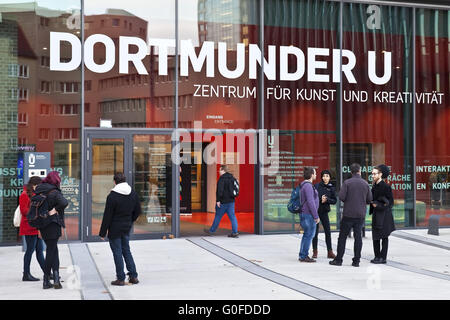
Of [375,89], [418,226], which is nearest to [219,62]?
[375,89]

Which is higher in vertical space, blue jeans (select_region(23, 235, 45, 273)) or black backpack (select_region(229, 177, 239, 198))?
black backpack (select_region(229, 177, 239, 198))

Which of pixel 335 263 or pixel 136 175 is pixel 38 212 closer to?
pixel 335 263

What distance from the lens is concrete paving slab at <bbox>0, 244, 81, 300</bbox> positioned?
7.96 m

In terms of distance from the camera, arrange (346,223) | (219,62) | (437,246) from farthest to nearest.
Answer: (219,62) < (437,246) < (346,223)

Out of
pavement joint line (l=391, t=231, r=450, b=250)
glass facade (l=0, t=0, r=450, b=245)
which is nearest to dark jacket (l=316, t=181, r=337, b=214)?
pavement joint line (l=391, t=231, r=450, b=250)

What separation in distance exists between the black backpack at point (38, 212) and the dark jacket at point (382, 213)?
5.51 m

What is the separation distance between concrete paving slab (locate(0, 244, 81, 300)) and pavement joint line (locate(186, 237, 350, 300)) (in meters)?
2.76

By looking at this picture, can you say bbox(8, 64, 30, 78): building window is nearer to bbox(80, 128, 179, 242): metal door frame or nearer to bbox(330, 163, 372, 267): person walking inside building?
bbox(80, 128, 179, 242): metal door frame

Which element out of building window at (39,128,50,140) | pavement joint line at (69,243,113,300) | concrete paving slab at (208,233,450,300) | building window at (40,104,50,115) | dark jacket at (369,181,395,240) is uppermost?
building window at (40,104,50,115)

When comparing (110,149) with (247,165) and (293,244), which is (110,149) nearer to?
(247,165)

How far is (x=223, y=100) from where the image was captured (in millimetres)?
14281

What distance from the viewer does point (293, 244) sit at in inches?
517

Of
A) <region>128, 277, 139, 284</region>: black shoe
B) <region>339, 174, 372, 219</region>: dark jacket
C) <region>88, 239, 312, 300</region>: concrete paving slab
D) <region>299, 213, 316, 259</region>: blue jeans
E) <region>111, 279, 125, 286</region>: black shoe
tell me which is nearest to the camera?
<region>88, 239, 312, 300</region>: concrete paving slab
